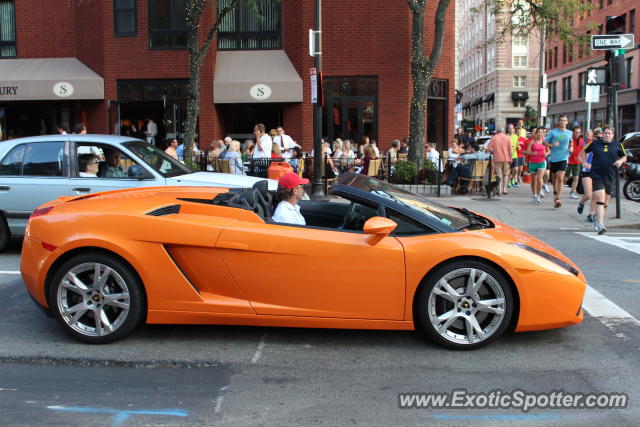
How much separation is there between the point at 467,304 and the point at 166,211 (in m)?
2.35

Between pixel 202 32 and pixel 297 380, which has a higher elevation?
pixel 202 32

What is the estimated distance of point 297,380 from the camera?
14.0 ft

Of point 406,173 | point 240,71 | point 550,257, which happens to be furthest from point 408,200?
point 240,71

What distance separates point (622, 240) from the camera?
33.8ft

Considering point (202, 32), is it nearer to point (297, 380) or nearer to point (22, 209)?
point (22, 209)

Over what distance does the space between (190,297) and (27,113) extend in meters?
22.6

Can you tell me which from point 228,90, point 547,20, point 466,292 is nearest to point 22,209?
point 466,292

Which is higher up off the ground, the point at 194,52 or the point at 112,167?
the point at 194,52

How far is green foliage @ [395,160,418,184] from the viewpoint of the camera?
1672cm

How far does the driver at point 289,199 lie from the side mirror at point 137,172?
3695 millimetres

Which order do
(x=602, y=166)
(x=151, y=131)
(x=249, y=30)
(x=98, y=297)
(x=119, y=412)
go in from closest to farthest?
(x=119, y=412) < (x=98, y=297) < (x=602, y=166) < (x=249, y=30) < (x=151, y=131)

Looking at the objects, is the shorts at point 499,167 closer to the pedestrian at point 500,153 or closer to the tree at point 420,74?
the pedestrian at point 500,153

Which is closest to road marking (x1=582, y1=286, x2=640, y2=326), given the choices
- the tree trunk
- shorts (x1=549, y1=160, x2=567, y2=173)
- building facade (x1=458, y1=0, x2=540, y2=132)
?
shorts (x1=549, y1=160, x2=567, y2=173)

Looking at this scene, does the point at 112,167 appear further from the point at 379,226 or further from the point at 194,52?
the point at 194,52
